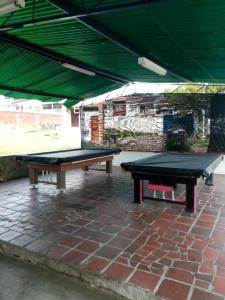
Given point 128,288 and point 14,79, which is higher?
point 14,79

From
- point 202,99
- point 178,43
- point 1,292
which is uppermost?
point 178,43

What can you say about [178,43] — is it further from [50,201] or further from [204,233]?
[50,201]

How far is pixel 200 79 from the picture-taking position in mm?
6992

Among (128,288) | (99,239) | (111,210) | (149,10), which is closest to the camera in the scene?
(128,288)

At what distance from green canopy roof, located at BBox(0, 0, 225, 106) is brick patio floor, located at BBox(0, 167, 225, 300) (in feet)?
9.08

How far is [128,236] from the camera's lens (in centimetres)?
349

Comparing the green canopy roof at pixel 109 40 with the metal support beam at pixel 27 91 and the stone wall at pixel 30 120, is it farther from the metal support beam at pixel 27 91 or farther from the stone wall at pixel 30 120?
the stone wall at pixel 30 120

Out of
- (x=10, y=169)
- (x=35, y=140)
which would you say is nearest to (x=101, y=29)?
(x=10, y=169)

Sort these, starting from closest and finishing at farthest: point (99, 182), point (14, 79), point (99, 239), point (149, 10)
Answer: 1. point (149, 10)
2. point (99, 239)
3. point (14, 79)
4. point (99, 182)

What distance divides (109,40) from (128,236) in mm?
3057

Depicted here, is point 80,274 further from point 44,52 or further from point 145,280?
point 44,52


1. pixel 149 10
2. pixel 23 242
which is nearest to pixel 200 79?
pixel 149 10

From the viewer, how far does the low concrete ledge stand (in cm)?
238

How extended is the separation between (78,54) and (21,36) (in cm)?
128
